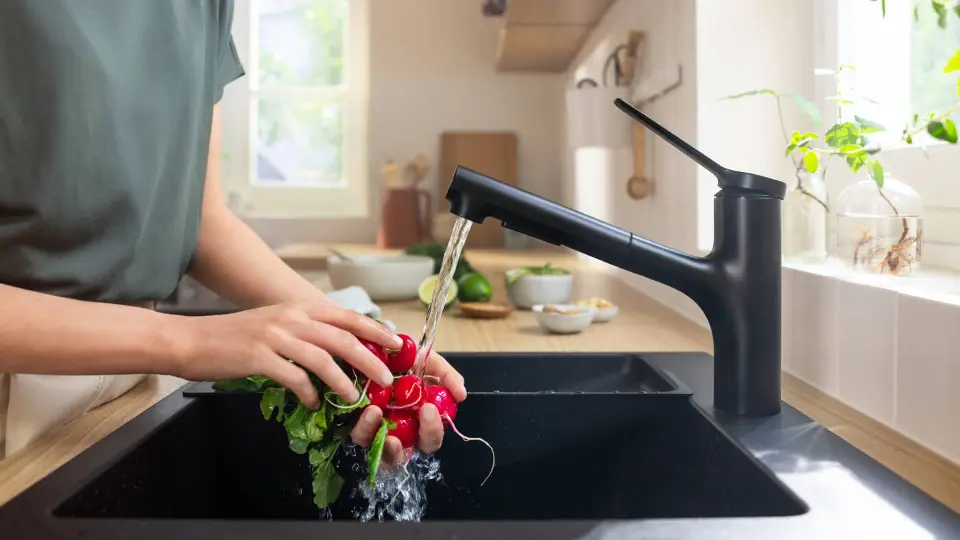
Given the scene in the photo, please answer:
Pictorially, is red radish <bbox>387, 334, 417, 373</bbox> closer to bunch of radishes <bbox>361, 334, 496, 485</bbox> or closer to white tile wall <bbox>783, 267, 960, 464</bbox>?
bunch of radishes <bbox>361, 334, 496, 485</bbox>

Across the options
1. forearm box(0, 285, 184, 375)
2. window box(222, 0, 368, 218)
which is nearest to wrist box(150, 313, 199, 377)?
forearm box(0, 285, 184, 375)

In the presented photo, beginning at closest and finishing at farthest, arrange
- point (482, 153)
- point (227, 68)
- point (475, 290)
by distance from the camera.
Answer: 1. point (227, 68)
2. point (475, 290)
3. point (482, 153)

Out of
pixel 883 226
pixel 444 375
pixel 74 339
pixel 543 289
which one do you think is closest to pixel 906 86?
pixel 883 226

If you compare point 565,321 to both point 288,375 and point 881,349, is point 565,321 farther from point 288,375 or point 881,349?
point 288,375

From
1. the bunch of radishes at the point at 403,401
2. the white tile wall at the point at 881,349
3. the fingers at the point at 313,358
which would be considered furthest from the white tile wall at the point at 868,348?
the fingers at the point at 313,358

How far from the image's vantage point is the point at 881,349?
2.66 ft

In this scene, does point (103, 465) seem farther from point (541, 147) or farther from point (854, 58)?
point (541, 147)

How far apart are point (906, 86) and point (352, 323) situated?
978mm

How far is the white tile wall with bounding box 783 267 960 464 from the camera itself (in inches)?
Answer: 27.8

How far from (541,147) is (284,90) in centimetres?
127

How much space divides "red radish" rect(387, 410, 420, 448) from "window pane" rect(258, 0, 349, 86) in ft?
11.9

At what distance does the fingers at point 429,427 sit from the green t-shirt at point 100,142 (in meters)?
0.42

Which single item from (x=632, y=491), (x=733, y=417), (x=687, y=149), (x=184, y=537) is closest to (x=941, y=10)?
(x=687, y=149)

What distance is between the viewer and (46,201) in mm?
829
